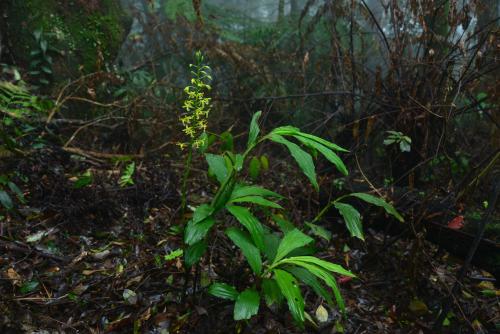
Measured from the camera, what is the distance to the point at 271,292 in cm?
165

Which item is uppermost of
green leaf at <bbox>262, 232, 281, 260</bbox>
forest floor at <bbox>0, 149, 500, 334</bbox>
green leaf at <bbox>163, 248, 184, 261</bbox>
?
green leaf at <bbox>262, 232, 281, 260</bbox>

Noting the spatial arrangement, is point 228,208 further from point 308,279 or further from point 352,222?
point 352,222

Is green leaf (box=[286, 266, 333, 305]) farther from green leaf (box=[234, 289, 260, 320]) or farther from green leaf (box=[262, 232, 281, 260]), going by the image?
green leaf (box=[234, 289, 260, 320])

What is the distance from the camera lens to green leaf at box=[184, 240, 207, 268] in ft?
5.35

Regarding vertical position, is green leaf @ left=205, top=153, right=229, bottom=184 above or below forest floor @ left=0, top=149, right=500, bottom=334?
above

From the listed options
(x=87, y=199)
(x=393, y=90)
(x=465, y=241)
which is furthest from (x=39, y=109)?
(x=465, y=241)

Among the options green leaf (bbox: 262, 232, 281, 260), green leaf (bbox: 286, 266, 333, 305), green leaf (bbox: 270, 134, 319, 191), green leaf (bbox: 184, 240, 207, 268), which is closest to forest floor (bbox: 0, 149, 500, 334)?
green leaf (bbox: 184, 240, 207, 268)

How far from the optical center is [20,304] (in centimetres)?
190

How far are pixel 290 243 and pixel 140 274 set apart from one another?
1.10 meters

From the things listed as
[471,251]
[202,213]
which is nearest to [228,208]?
[202,213]

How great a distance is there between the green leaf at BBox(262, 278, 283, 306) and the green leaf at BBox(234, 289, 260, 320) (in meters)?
0.06

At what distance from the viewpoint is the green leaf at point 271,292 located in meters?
1.63

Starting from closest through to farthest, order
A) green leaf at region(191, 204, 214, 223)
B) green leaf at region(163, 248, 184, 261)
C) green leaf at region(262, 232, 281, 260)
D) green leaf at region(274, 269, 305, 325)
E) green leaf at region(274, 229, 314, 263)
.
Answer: green leaf at region(274, 269, 305, 325) < green leaf at region(191, 204, 214, 223) < green leaf at region(274, 229, 314, 263) < green leaf at region(262, 232, 281, 260) < green leaf at region(163, 248, 184, 261)

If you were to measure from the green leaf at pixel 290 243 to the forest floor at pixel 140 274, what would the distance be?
50 cm
